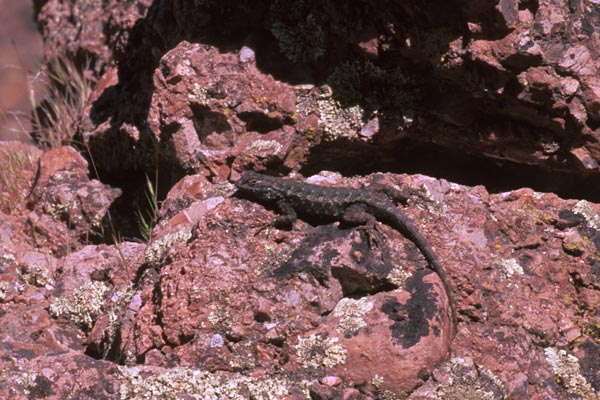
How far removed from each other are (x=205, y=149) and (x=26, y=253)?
5.73ft

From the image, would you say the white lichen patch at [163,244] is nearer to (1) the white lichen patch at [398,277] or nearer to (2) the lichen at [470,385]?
(1) the white lichen patch at [398,277]

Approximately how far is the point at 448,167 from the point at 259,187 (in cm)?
160

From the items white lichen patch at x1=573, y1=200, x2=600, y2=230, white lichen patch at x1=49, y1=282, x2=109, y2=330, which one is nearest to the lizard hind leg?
white lichen patch at x1=573, y1=200, x2=600, y2=230

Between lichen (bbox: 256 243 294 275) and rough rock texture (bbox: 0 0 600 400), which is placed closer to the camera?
rough rock texture (bbox: 0 0 600 400)

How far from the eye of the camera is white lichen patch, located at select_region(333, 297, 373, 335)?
4059 millimetres

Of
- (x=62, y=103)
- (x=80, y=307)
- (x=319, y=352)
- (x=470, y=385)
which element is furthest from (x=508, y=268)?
(x=62, y=103)

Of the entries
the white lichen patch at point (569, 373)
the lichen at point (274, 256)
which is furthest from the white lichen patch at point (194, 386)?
the white lichen patch at point (569, 373)

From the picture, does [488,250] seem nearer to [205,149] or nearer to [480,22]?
[480,22]

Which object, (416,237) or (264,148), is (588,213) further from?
(264,148)

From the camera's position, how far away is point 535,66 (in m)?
4.55

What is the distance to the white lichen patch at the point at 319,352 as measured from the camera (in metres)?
4.00

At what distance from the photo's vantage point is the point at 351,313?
4148mm

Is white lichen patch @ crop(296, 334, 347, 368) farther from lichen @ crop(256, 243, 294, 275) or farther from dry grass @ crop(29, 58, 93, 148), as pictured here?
dry grass @ crop(29, 58, 93, 148)

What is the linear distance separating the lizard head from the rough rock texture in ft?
0.37
